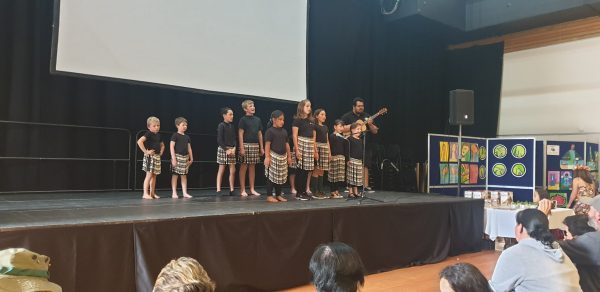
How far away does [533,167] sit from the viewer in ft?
23.6

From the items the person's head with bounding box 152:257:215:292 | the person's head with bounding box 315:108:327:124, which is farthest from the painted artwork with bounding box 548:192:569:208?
the person's head with bounding box 152:257:215:292

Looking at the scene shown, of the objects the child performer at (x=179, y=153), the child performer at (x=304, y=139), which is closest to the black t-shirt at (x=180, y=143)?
the child performer at (x=179, y=153)

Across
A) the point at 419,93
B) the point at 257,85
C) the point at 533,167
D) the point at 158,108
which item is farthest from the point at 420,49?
the point at 158,108

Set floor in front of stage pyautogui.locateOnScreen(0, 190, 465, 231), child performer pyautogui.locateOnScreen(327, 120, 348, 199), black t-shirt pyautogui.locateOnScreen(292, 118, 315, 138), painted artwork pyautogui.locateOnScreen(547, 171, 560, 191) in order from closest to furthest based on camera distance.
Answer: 1. floor in front of stage pyautogui.locateOnScreen(0, 190, 465, 231)
2. black t-shirt pyautogui.locateOnScreen(292, 118, 315, 138)
3. child performer pyautogui.locateOnScreen(327, 120, 348, 199)
4. painted artwork pyautogui.locateOnScreen(547, 171, 560, 191)

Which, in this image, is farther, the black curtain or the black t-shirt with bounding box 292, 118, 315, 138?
the black curtain

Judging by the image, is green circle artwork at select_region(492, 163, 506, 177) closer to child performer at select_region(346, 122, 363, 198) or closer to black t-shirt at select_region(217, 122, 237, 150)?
child performer at select_region(346, 122, 363, 198)

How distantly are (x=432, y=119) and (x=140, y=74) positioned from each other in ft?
23.8

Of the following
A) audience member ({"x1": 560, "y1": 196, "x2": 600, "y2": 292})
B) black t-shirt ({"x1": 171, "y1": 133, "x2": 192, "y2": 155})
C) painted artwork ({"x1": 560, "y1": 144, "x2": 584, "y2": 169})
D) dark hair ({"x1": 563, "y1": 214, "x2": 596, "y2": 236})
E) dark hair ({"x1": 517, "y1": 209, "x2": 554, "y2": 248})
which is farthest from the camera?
painted artwork ({"x1": 560, "y1": 144, "x2": 584, "y2": 169})

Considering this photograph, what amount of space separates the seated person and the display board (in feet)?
16.8

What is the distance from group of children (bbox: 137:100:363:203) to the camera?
5.09 metres

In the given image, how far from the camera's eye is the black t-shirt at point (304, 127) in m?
5.33

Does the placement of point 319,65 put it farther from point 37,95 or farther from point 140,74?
→ point 37,95

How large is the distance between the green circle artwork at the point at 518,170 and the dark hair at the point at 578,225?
4.87m

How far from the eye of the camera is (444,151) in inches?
297
